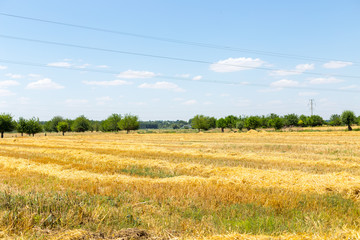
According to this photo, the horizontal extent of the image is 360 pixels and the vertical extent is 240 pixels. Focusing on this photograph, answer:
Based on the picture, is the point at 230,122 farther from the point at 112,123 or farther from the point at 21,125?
the point at 21,125

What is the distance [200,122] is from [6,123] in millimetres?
77516

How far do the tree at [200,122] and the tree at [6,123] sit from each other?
74180mm

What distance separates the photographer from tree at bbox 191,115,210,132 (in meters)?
135

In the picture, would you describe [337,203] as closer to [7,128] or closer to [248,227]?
[248,227]

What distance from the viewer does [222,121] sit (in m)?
144

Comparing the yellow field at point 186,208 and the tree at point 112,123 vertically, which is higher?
the tree at point 112,123

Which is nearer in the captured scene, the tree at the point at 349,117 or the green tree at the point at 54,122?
the tree at the point at 349,117

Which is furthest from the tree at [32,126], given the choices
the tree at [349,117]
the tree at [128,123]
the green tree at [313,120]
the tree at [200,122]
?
the green tree at [313,120]

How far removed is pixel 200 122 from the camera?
445 ft

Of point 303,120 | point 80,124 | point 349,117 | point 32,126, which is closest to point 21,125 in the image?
point 32,126

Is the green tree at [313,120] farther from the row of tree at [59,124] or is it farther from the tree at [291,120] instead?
the row of tree at [59,124]

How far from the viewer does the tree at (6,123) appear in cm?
8606

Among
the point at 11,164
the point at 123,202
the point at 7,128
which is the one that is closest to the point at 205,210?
the point at 123,202

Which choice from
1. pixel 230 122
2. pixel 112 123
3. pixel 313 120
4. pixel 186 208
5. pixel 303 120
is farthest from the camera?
pixel 303 120
